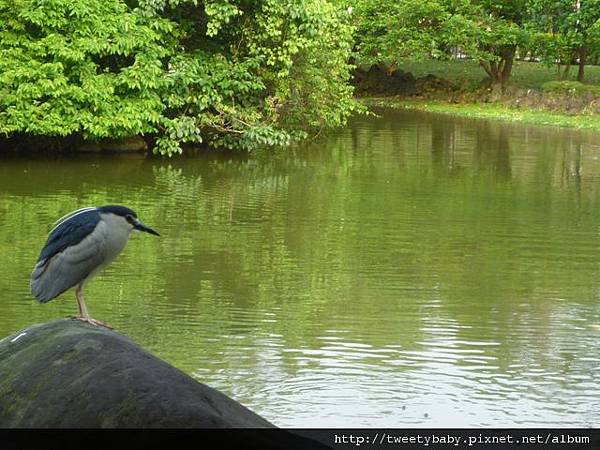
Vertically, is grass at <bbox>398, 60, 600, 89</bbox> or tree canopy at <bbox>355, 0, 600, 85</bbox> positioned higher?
tree canopy at <bbox>355, 0, 600, 85</bbox>

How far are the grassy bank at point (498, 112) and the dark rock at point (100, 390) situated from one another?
81.0ft

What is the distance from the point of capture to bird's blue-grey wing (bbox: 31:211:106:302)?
223 inches

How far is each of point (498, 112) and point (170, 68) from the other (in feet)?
49.0

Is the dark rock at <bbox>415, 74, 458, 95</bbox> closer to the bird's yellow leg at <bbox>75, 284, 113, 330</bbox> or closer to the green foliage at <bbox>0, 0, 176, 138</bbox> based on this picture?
the green foliage at <bbox>0, 0, 176, 138</bbox>

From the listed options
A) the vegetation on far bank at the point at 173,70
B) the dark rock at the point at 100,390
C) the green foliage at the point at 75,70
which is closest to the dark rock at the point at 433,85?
the vegetation on far bank at the point at 173,70

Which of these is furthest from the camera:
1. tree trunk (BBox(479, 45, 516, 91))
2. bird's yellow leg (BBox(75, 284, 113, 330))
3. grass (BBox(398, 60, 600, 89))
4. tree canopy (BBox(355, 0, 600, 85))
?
grass (BBox(398, 60, 600, 89))

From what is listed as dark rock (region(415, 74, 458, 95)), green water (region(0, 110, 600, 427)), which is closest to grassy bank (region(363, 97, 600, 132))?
dark rock (region(415, 74, 458, 95))

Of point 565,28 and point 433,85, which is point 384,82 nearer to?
point 433,85

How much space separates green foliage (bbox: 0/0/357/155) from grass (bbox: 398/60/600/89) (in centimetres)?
1612

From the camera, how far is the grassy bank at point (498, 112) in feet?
96.1

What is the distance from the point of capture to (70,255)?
571 centimetres

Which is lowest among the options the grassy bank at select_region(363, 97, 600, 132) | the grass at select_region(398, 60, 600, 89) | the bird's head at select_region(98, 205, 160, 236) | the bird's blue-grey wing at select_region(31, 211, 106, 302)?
the grassy bank at select_region(363, 97, 600, 132)

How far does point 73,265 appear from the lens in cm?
574

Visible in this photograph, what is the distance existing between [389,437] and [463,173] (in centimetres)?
1352
